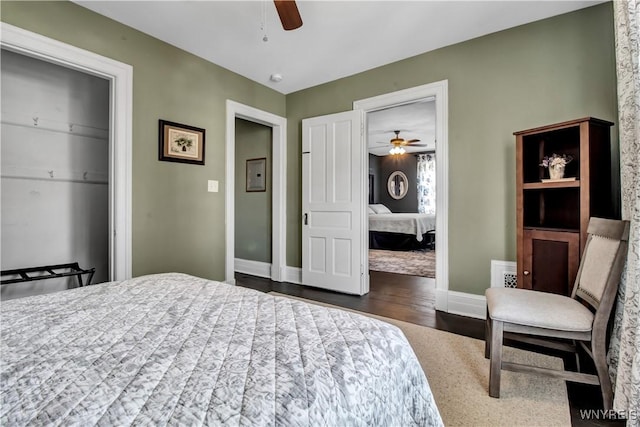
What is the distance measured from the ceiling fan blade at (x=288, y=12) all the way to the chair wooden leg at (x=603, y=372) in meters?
2.44

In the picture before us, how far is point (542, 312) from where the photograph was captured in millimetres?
1587

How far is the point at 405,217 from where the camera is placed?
7.01 metres

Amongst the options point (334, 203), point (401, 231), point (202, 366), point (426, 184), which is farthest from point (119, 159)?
point (426, 184)

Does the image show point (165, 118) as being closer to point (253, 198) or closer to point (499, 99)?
point (253, 198)

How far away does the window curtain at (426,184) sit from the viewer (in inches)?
354

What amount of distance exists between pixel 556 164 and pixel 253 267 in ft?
12.5

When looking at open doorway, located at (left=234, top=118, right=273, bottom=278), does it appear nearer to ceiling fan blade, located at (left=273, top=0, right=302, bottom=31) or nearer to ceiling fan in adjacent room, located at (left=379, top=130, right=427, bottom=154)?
ceiling fan blade, located at (left=273, top=0, right=302, bottom=31)

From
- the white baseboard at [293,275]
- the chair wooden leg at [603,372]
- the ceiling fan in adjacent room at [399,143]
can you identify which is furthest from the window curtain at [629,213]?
the ceiling fan in adjacent room at [399,143]

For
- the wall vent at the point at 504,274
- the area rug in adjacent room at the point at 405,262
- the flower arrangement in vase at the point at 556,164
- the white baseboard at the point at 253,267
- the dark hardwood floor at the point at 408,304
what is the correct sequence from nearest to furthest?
1. the dark hardwood floor at the point at 408,304
2. the flower arrangement in vase at the point at 556,164
3. the wall vent at the point at 504,274
4. the white baseboard at the point at 253,267
5. the area rug in adjacent room at the point at 405,262

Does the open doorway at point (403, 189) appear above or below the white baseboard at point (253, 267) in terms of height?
above

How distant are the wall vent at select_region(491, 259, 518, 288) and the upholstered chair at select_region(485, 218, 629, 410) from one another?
2.90 feet

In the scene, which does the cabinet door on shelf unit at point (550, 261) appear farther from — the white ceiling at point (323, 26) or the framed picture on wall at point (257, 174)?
the framed picture on wall at point (257, 174)

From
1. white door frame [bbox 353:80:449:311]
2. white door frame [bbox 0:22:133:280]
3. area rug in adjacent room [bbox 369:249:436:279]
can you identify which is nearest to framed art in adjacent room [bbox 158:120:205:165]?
white door frame [bbox 0:22:133:280]

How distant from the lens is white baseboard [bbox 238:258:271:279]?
449 cm
